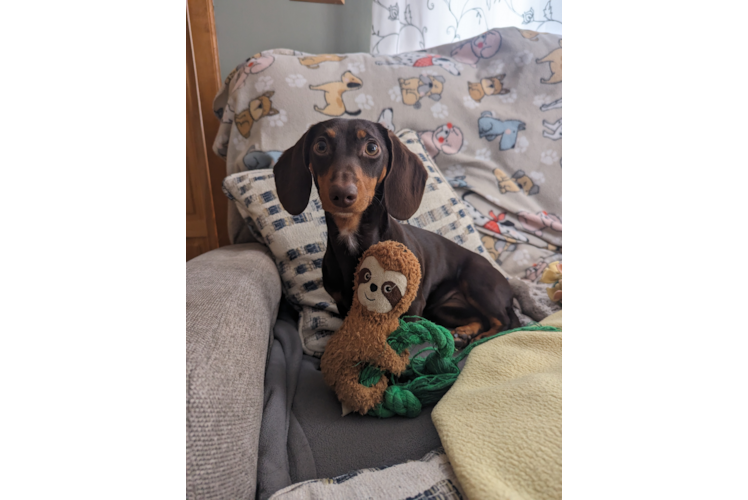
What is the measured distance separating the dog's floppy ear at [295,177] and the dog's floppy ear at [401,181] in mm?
118

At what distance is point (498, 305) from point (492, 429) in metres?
0.33

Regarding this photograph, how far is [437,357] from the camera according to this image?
54cm

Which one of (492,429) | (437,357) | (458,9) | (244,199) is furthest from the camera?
(458,9)

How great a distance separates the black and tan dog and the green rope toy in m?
0.09

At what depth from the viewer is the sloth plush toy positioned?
0.50m

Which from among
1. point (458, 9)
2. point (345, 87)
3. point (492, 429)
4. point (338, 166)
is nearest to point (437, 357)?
point (492, 429)

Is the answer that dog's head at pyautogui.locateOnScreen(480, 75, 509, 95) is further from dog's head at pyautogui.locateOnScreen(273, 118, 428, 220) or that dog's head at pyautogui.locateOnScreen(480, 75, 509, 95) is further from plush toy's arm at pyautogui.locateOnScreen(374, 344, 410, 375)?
plush toy's arm at pyautogui.locateOnScreen(374, 344, 410, 375)

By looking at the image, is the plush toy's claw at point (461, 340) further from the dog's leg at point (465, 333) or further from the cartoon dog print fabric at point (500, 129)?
the cartoon dog print fabric at point (500, 129)

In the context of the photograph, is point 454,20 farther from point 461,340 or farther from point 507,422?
point 507,422

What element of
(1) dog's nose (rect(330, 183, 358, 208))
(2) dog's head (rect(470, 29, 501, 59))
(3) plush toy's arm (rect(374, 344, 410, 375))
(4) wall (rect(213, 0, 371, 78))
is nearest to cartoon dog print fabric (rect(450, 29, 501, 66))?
(2) dog's head (rect(470, 29, 501, 59))
